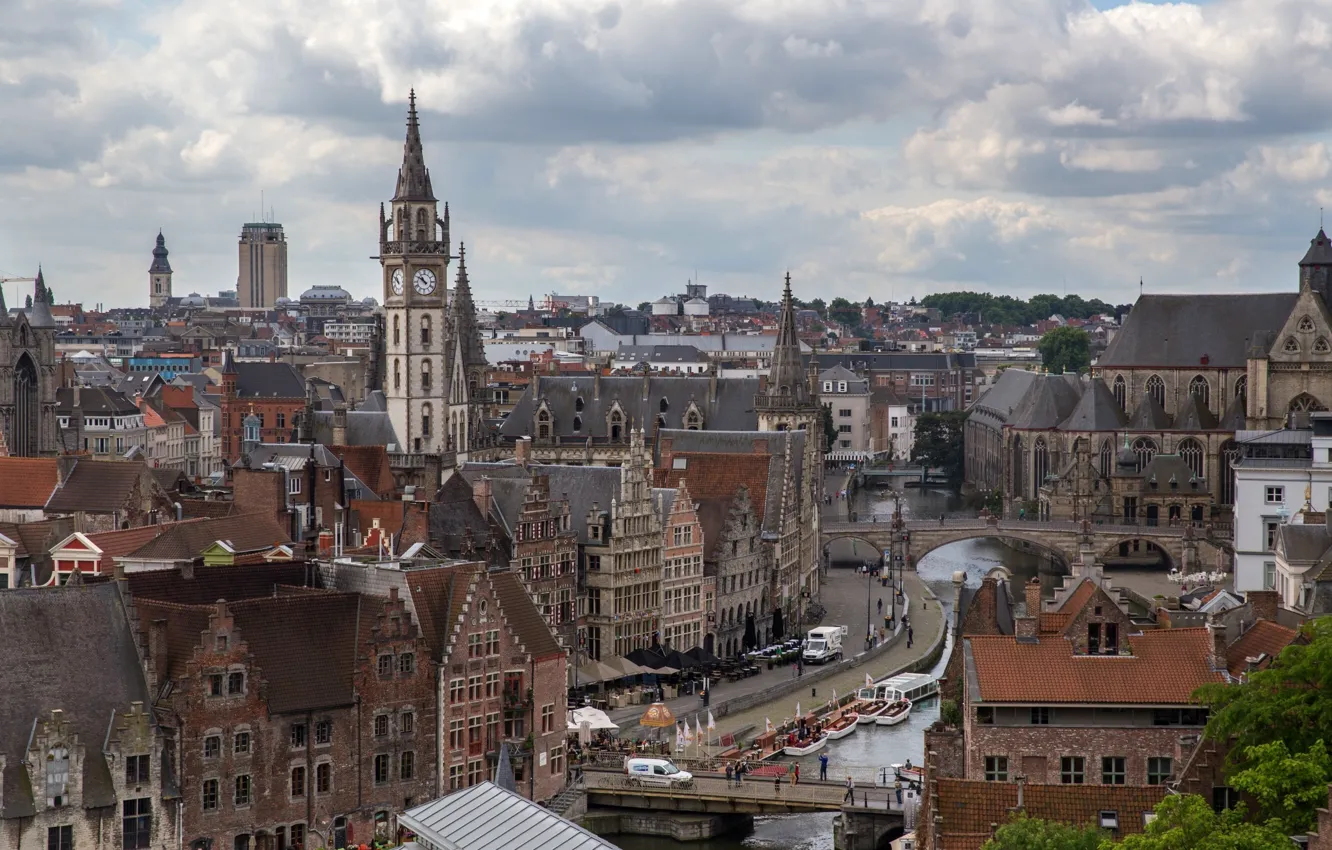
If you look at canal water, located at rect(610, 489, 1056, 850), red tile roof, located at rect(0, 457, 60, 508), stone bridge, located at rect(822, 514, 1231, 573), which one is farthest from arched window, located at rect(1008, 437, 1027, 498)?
red tile roof, located at rect(0, 457, 60, 508)

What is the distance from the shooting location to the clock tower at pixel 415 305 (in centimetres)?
12644

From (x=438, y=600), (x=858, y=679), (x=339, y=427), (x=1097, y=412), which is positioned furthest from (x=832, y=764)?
(x=1097, y=412)

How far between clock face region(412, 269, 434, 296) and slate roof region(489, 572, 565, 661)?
175 ft

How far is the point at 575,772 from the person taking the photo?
76.0 meters

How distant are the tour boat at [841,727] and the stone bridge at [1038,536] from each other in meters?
55.5

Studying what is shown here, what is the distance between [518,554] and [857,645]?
25.1m

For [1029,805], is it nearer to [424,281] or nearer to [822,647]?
[822,647]

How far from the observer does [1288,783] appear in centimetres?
4997

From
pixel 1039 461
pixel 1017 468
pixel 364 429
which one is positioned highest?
pixel 364 429

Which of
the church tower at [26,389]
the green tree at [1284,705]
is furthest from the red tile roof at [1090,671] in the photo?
the church tower at [26,389]

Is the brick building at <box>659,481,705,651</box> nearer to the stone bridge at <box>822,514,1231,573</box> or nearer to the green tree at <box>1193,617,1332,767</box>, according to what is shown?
the stone bridge at <box>822,514,1231,573</box>

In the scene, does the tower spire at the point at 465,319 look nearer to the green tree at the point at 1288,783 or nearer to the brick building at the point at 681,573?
the brick building at the point at 681,573

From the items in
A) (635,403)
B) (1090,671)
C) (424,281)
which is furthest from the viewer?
(635,403)

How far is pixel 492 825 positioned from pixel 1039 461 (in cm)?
13177
